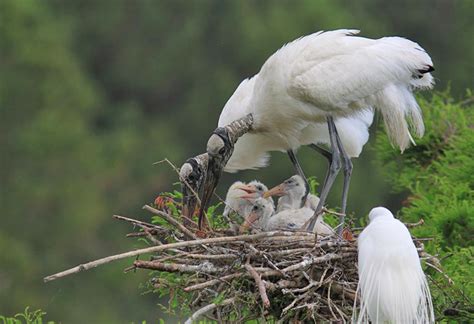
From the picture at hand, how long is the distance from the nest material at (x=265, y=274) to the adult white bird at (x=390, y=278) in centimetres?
28

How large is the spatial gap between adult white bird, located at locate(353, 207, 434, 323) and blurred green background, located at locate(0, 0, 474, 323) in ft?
59.3

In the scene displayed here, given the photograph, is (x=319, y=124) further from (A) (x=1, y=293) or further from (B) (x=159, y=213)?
(A) (x=1, y=293)

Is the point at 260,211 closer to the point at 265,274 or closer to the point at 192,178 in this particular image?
the point at 192,178

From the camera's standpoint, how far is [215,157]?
409 inches

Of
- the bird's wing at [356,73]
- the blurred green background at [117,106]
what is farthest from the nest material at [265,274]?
the blurred green background at [117,106]

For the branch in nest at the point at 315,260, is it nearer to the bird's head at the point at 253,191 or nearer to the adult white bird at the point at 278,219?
the adult white bird at the point at 278,219

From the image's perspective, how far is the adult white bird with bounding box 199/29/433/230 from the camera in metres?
9.98

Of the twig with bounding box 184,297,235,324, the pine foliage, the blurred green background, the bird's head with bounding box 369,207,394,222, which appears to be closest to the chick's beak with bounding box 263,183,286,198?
the pine foliage

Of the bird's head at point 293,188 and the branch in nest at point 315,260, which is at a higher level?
the branch in nest at point 315,260

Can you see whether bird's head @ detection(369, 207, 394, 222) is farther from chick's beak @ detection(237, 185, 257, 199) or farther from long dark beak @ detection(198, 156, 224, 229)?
chick's beak @ detection(237, 185, 257, 199)

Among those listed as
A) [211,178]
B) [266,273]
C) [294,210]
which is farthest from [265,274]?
[211,178]

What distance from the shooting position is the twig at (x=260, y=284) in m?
8.12

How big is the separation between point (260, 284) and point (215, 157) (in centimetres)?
222

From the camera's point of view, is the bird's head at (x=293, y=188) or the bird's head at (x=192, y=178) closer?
the bird's head at (x=192, y=178)
